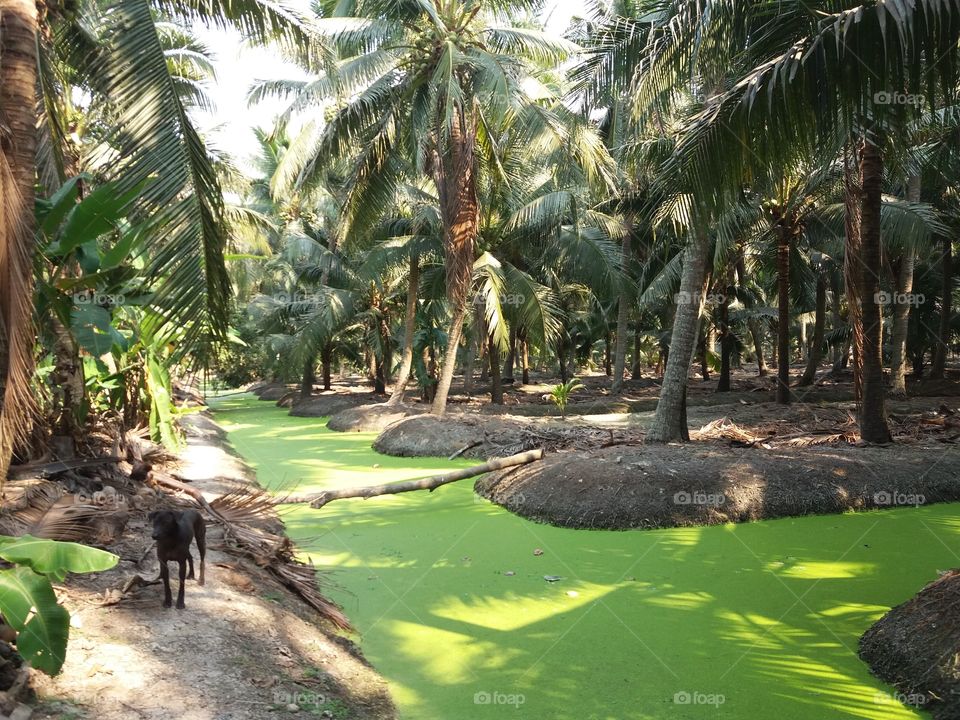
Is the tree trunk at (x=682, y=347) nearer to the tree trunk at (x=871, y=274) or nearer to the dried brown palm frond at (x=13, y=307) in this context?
the tree trunk at (x=871, y=274)

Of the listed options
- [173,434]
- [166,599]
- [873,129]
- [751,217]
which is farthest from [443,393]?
[166,599]

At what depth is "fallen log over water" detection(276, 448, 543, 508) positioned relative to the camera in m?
7.35

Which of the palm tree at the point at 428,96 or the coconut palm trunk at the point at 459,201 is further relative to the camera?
the coconut palm trunk at the point at 459,201

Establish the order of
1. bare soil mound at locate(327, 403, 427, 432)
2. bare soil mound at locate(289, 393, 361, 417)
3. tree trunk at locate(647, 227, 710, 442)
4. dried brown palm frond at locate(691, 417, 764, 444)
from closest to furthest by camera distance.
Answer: tree trunk at locate(647, 227, 710, 442)
dried brown palm frond at locate(691, 417, 764, 444)
bare soil mound at locate(327, 403, 427, 432)
bare soil mound at locate(289, 393, 361, 417)

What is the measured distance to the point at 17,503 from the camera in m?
4.32

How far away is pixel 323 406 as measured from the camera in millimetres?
21781

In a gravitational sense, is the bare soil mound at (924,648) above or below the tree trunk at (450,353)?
below

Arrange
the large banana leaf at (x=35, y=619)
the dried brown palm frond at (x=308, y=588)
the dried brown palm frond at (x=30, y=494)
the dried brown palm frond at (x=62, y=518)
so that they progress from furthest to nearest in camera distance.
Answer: the dried brown palm frond at (x=308, y=588), the dried brown palm frond at (x=30, y=494), the dried brown palm frond at (x=62, y=518), the large banana leaf at (x=35, y=619)

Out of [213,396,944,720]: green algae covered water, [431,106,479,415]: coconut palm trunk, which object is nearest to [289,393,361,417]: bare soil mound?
[431,106,479,415]: coconut palm trunk

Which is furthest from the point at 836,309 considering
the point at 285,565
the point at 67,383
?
the point at 67,383

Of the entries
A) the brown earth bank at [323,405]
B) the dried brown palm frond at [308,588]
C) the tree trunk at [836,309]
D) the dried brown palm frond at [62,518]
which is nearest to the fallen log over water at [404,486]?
the dried brown palm frond at [308,588]

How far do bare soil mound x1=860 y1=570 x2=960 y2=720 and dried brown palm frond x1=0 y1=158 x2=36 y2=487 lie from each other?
4.86 m

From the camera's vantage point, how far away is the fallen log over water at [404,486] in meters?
7.35

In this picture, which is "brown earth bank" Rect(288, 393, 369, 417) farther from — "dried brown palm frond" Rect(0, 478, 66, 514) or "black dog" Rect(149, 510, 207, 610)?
"black dog" Rect(149, 510, 207, 610)
